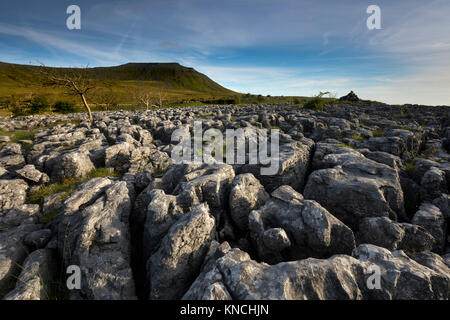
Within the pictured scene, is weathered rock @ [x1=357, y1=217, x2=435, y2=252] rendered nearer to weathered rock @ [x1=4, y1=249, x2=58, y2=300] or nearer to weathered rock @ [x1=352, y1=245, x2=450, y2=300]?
weathered rock @ [x1=352, y1=245, x2=450, y2=300]

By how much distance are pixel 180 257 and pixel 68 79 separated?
38051 mm

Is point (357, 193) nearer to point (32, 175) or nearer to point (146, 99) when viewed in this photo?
point (32, 175)

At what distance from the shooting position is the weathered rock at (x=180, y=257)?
5.15m

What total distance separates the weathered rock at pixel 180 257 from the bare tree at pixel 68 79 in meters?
36.4

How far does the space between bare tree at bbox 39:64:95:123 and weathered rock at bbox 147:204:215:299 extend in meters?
36.4

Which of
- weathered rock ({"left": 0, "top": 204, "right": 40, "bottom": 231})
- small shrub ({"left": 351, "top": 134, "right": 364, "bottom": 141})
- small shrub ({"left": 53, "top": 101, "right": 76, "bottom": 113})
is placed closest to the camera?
weathered rock ({"left": 0, "top": 204, "right": 40, "bottom": 231})

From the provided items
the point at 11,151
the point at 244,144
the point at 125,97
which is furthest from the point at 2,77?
the point at 244,144

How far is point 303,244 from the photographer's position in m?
5.96

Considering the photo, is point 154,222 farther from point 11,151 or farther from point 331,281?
point 11,151

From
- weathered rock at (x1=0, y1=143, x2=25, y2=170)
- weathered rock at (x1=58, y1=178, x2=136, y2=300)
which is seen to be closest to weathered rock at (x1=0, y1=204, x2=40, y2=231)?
weathered rock at (x1=58, y1=178, x2=136, y2=300)

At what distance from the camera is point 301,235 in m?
5.96

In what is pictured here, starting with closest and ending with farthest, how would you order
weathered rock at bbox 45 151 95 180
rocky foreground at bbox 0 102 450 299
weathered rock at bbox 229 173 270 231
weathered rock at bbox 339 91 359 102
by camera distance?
rocky foreground at bbox 0 102 450 299
weathered rock at bbox 229 173 270 231
weathered rock at bbox 45 151 95 180
weathered rock at bbox 339 91 359 102

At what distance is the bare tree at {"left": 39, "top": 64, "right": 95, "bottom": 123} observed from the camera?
93.2 feet

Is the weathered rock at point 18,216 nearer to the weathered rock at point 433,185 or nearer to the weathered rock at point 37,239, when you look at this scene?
the weathered rock at point 37,239
